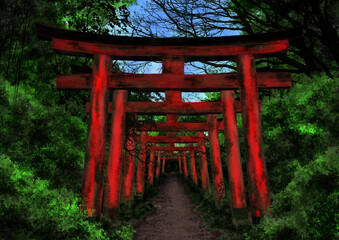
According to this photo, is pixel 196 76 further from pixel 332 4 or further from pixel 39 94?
pixel 39 94

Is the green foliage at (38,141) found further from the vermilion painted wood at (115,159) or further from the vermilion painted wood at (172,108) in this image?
the vermilion painted wood at (172,108)

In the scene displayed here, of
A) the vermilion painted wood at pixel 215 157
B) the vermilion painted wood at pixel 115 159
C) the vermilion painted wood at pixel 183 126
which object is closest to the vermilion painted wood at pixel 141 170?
the vermilion painted wood at pixel 183 126

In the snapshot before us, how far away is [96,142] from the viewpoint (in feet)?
18.3

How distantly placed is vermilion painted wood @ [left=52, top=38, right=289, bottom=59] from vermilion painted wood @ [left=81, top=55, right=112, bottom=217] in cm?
24

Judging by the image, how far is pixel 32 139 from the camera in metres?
7.30

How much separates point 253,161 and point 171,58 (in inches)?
115

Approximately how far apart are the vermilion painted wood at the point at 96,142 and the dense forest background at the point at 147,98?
351 millimetres

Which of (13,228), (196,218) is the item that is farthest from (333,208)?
(196,218)

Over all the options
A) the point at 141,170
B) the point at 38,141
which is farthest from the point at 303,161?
the point at 141,170

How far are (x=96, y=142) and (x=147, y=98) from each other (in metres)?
7.24

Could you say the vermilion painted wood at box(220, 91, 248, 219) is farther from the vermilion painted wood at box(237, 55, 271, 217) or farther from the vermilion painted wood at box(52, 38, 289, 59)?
the vermilion painted wood at box(52, 38, 289, 59)

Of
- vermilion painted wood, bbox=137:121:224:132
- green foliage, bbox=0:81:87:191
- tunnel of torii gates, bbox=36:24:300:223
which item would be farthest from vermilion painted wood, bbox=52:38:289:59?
vermilion painted wood, bbox=137:121:224:132

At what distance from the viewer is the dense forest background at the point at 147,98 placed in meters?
3.70

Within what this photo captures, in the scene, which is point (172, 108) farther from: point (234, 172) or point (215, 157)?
point (215, 157)
